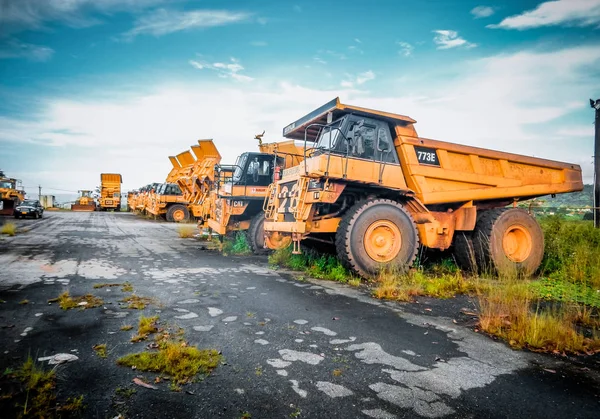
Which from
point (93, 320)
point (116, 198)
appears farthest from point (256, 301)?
point (116, 198)

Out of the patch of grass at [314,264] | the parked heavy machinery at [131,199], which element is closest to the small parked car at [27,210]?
the parked heavy machinery at [131,199]

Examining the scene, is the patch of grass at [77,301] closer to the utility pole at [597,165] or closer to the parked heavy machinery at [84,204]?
the utility pole at [597,165]

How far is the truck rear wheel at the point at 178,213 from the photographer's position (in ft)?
70.9

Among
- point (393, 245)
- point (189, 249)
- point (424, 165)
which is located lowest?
point (189, 249)

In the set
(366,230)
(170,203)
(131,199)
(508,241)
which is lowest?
(508,241)

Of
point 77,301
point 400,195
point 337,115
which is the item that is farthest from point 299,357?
point 337,115

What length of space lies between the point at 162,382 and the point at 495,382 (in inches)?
94.4

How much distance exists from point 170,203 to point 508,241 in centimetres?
1872

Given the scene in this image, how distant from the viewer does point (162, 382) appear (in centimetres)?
245

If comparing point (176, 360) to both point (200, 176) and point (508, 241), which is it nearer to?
point (508, 241)

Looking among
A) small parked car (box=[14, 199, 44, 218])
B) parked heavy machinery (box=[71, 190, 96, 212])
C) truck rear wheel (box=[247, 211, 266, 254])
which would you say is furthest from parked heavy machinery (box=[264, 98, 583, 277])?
parked heavy machinery (box=[71, 190, 96, 212])

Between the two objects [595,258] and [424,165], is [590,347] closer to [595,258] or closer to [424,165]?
[424,165]

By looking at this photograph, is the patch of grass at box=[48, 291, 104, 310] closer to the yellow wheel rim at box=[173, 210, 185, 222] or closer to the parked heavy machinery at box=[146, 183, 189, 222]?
the parked heavy machinery at box=[146, 183, 189, 222]

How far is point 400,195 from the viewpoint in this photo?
6730 mm
